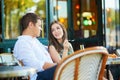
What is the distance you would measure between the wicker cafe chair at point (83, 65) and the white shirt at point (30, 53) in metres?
0.48

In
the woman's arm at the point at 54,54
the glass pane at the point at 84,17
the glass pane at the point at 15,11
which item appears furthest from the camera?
the glass pane at the point at 84,17

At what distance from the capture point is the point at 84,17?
9.44 m

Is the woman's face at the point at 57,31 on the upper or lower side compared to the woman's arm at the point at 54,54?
upper

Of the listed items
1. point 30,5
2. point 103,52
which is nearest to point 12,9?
point 30,5

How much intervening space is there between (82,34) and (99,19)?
1190 millimetres

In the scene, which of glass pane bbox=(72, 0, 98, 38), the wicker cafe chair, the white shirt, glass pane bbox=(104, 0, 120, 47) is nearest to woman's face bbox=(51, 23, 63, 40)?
the white shirt

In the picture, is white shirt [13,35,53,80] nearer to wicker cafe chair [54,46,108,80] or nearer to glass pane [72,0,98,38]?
wicker cafe chair [54,46,108,80]

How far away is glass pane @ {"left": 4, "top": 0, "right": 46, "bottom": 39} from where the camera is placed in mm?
8219

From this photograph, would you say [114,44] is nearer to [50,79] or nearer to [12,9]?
[12,9]

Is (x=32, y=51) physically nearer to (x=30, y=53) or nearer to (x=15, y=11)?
(x=30, y=53)

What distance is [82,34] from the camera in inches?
363

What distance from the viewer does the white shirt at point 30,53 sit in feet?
10.8

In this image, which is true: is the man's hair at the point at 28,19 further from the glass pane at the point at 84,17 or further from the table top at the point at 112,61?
the glass pane at the point at 84,17

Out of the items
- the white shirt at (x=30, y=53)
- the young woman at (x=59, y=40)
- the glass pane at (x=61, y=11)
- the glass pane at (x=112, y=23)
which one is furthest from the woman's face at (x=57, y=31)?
the glass pane at (x=61, y=11)
